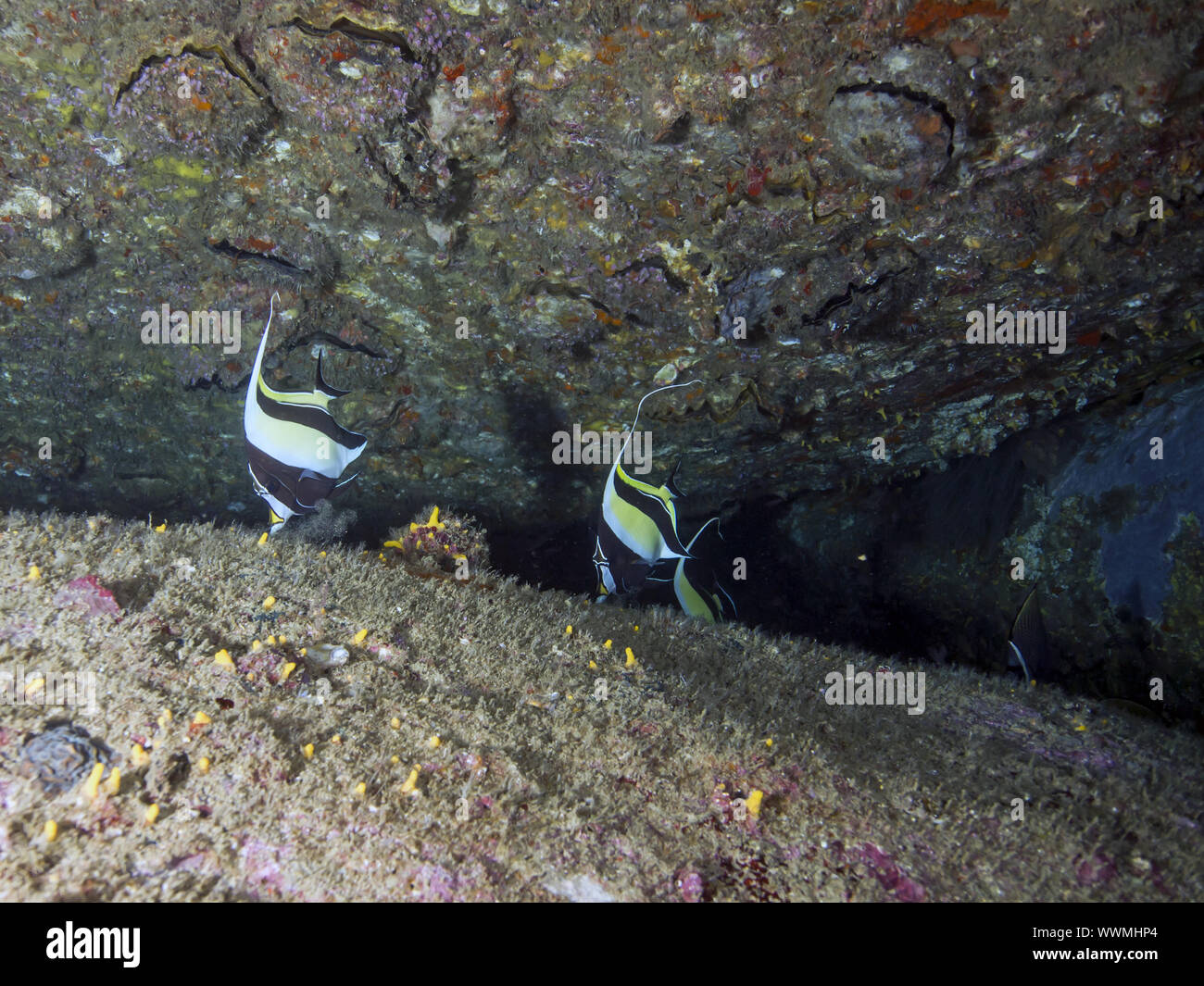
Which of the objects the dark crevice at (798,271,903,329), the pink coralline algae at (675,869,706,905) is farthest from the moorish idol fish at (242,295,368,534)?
the dark crevice at (798,271,903,329)

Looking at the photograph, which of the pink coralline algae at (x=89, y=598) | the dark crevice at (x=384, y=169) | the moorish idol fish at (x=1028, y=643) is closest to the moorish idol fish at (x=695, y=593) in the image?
the moorish idol fish at (x=1028, y=643)

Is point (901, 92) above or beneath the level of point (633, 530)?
above

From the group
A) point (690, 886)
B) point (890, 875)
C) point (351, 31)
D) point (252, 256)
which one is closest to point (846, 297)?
point (351, 31)

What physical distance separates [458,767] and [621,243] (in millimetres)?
3002

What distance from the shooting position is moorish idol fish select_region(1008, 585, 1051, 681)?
4.62 metres

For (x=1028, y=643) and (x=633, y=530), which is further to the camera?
(x=1028, y=643)

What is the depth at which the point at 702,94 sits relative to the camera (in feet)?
8.87

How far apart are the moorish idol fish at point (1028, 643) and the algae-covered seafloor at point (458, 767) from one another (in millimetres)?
1512

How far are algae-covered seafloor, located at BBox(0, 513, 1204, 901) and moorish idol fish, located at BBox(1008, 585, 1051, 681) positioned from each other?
1512 millimetres

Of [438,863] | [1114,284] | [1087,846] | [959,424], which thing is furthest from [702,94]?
[959,424]

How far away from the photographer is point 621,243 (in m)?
3.55

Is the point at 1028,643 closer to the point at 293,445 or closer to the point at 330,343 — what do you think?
the point at 293,445

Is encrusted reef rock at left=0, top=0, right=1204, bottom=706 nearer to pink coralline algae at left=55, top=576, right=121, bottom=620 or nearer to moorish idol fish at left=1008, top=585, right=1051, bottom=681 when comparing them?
moorish idol fish at left=1008, top=585, right=1051, bottom=681

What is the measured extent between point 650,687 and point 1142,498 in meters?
4.93
